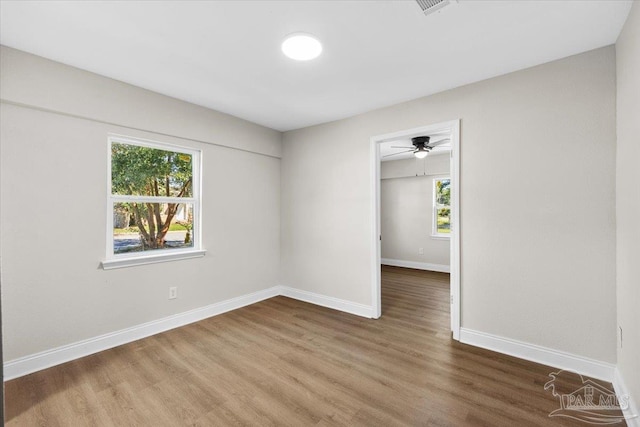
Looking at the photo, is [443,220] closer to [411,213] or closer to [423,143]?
[411,213]

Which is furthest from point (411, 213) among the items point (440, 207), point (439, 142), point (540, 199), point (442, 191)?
point (540, 199)

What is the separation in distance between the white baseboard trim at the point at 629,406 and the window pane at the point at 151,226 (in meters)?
3.93

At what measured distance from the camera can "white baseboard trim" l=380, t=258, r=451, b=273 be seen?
625cm

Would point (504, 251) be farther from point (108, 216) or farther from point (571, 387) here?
point (108, 216)

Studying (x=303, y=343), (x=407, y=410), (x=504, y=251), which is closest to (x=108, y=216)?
(x=303, y=343)

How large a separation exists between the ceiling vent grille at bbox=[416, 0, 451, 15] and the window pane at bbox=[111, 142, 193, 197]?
2.83 metres

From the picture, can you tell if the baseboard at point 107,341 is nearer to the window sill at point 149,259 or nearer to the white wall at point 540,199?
the window sill at point 149,259

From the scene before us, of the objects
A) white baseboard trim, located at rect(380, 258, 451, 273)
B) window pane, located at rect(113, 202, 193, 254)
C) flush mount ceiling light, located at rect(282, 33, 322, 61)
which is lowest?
white baseboard trim, located at rect(380, 258, 451, 273)

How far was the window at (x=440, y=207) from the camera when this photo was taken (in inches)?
250

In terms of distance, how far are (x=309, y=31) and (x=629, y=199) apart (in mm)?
2388

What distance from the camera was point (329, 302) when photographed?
13.2 ft

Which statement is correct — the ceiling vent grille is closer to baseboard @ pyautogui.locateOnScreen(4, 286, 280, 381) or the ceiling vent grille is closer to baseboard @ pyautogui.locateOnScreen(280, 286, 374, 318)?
baseboard @ pyautogui.locateOnScreen(280, 286, 374, 318)

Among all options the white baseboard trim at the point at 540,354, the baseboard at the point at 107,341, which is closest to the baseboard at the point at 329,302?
the baseboard at the point at 107,341

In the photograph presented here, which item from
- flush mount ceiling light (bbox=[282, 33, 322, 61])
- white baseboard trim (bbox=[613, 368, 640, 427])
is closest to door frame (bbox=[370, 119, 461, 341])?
white baseboard trim (bbox=[613, 368, 640, 427])
